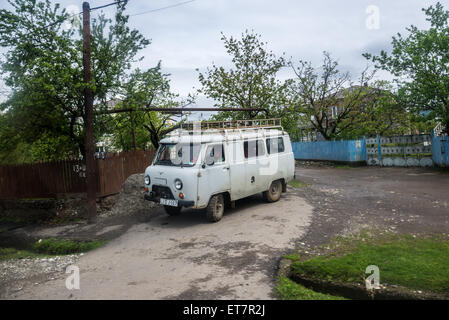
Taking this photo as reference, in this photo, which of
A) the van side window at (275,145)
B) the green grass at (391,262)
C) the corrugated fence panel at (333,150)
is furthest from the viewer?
the corrugated fence panel at (333,150)

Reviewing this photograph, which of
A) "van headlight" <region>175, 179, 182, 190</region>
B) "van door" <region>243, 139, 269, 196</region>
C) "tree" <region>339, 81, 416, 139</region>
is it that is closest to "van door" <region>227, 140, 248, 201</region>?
"van door" <region>243, 139, 269, 196</region>

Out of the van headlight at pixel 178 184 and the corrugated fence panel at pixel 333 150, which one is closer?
the van headlight at pixel 178 184

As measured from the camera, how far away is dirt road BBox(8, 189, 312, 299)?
4.34m

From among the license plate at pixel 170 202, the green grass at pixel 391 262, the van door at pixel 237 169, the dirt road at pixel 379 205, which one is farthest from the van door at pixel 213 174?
the green grass at pixel 391 262

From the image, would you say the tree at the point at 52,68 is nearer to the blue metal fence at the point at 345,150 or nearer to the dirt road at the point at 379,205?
the dirt road at the point at 379,205

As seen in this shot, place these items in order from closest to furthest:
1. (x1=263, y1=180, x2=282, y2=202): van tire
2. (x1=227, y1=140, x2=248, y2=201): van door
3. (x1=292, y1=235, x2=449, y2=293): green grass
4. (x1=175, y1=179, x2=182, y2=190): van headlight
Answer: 1. (x1=292, y1=235, x2=449, y2=293): green grass
2. (x1=175, y1=179, x2=182, y2=190): van headlight
3. (x1=227, y1=140, x2=248, y2=201): van door
4. (x1=263, y1=180, x2=282, y2=202): van tire

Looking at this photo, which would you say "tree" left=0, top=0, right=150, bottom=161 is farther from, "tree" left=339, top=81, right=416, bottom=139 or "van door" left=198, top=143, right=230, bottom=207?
"tree" left=339, top=81, right=416, bottom=139

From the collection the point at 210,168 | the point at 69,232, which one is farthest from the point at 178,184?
the point at 69,232

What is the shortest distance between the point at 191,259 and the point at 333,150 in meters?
19.6

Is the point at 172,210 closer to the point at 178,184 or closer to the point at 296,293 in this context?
the point at 178,184

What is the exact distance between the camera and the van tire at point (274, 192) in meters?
9.77

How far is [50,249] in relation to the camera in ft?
23.6

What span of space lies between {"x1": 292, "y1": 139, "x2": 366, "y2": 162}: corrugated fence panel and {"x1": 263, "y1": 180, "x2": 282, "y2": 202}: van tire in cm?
1277

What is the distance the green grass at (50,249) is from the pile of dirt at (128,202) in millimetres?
2573
